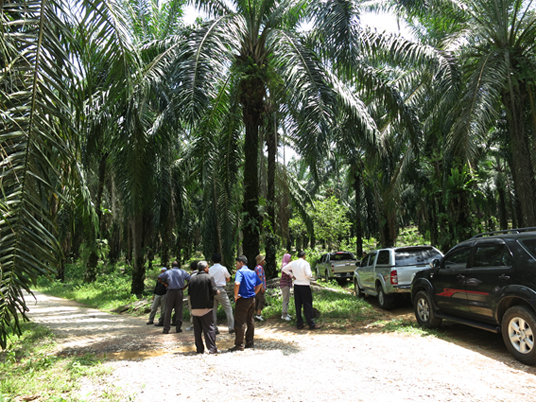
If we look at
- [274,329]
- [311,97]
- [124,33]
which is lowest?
[274,329]

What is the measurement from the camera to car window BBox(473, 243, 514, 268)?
6.41m

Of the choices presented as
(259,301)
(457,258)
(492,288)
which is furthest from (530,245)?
(259,301)

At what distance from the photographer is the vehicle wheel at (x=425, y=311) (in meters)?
8.30

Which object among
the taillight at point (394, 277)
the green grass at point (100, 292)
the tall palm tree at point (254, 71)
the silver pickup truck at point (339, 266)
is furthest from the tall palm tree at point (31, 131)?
the silver pickup truck at point (339, 266)

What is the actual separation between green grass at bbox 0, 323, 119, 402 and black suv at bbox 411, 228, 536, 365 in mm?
6259

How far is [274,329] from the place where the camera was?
393 inches

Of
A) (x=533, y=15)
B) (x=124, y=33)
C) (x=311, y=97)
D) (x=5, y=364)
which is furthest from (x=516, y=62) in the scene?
(x=5, y=364)

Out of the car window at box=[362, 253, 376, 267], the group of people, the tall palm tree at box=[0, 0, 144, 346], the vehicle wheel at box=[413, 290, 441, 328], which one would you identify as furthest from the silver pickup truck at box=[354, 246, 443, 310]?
the tall palm tree at box=[0, 0, 144, 346]

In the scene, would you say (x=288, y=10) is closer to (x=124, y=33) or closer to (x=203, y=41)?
(x=203, y=41)

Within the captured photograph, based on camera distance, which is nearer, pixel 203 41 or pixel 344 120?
pixel 203 41

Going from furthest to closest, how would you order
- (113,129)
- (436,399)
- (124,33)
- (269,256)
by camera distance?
(269,256), (113,129), (124,33), (436,399)

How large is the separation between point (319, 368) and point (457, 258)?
147 inches

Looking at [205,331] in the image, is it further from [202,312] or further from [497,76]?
[497,76]

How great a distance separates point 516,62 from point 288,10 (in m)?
6.81
